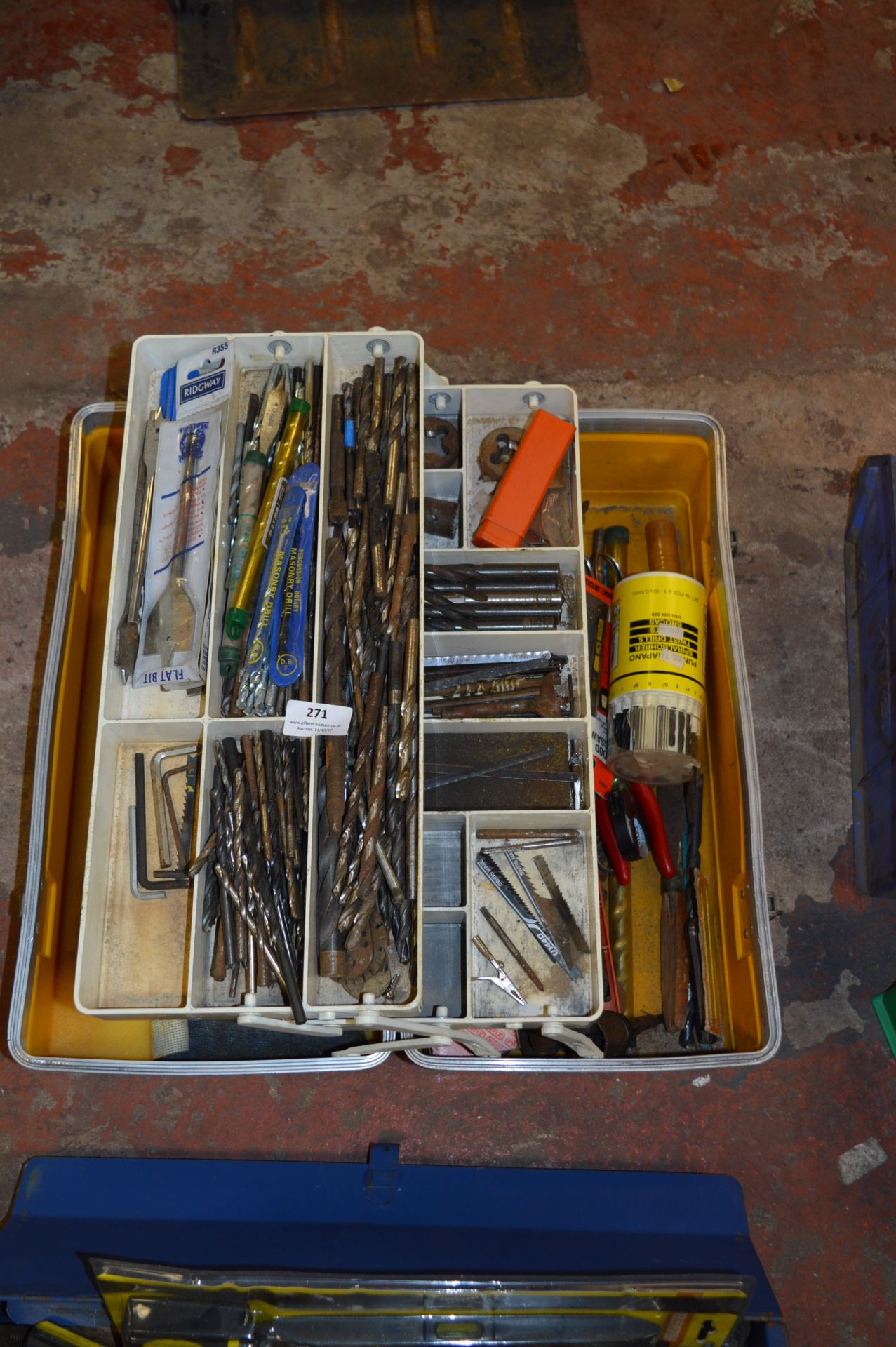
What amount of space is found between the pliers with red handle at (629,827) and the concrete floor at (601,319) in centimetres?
47

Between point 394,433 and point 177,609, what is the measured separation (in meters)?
0.51

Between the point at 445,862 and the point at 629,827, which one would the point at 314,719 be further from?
the point at 629,827

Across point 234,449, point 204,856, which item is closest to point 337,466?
point 234,449

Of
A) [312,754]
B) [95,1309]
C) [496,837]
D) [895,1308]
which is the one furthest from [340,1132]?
[895,1308]

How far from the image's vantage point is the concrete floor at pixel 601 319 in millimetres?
2139

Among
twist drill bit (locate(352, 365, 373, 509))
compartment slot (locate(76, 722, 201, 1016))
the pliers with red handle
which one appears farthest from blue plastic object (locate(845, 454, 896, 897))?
compartment slot (locate(76, 722, 201, 1016))

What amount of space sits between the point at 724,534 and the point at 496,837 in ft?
2.63

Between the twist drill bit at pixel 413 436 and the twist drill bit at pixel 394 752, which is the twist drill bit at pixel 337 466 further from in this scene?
the twist drill bit at pixel 394 752

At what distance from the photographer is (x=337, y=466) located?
1.92 meters

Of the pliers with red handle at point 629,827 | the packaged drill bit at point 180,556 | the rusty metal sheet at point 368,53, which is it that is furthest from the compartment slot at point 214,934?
the rusty metal sheet at point 368,53

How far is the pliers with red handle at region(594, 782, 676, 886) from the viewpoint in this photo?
80.7 inches

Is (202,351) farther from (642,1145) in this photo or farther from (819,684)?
(642,1145)

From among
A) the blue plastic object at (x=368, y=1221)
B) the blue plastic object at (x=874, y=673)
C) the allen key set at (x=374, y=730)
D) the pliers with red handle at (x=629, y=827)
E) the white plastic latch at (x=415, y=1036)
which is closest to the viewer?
the white plastic latch at (x=415, y=1036)

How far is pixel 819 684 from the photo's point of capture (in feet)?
8.30
